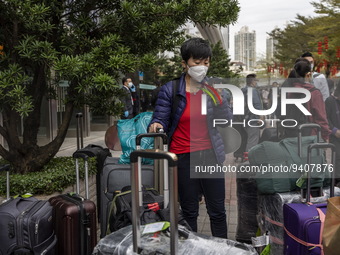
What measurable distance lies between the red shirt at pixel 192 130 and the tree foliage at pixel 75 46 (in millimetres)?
1015

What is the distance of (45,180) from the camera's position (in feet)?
15.1

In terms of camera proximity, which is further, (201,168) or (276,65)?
(276,65)

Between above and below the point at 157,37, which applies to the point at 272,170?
below

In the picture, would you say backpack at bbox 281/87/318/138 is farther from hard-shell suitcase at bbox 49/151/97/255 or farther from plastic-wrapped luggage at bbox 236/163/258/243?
hard-shell suitcase at bbox 49/151/97/255

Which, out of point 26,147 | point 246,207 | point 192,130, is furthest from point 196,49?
point 26,147

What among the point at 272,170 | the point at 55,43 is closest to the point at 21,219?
the point at 272,170

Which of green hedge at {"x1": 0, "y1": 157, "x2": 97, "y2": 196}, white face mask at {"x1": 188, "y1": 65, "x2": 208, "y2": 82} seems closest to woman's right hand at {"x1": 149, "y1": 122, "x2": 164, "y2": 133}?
white face mask at {"x1": 188, "y1": 65, "x2": 208, "y2": 82}

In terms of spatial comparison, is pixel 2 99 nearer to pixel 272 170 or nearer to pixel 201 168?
pixel 201 168

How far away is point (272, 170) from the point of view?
3604 mm

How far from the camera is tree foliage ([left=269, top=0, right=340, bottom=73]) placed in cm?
2875

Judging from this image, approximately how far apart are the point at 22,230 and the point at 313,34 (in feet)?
116

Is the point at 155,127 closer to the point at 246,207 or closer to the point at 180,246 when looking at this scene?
the point at 180,246

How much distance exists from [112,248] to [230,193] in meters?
4.64

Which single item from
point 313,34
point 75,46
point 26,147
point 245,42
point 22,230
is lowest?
point 22,230
